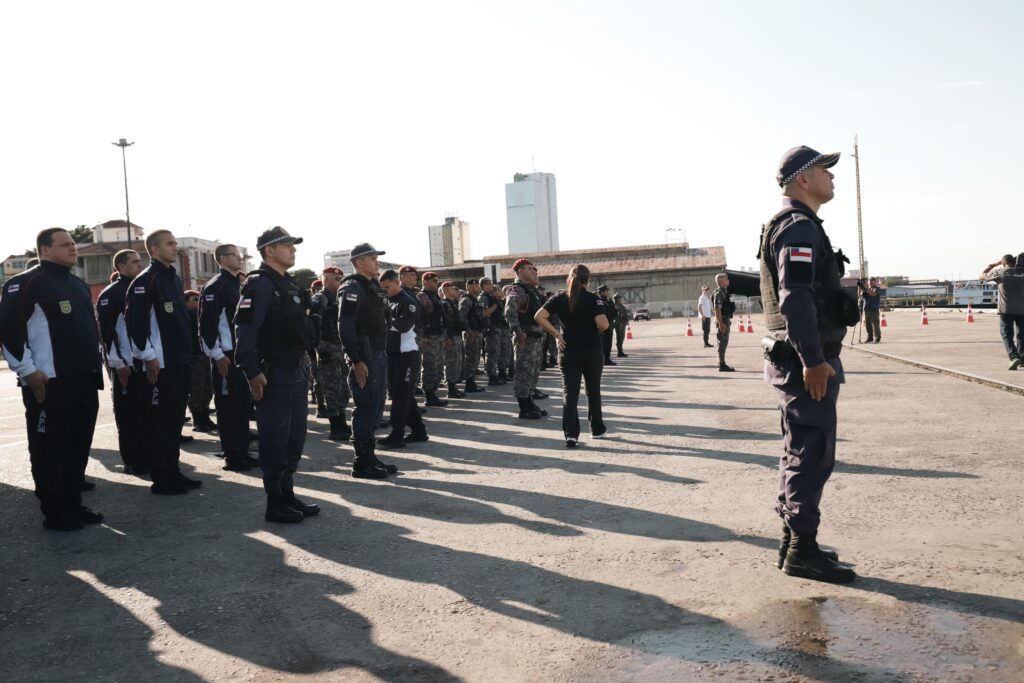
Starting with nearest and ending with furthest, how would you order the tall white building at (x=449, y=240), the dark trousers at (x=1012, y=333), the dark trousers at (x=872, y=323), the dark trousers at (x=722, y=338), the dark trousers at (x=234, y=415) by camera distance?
the dark trousers at (x=234, y=415) < the dark trousers at (x=1012, y=333) < the dark trousers at (x=722, y=338) < the dark trousers at (x=872, y=323) < the tall white building at (x=449, y=240)

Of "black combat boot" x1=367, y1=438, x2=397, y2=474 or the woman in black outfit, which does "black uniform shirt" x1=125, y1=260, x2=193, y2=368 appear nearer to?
"black combat boot" x1=367, y1=438, x2=397, y2=474

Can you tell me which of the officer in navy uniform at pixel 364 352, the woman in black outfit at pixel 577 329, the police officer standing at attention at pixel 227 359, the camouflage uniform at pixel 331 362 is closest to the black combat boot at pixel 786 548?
the officer in navy uniform at pixel 364 352

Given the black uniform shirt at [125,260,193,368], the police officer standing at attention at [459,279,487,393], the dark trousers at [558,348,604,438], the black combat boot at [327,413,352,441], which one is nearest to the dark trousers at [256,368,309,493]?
the black uniform shirt at [125,260,193,368]

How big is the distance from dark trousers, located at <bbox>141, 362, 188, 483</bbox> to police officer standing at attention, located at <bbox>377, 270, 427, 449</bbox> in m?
2.15

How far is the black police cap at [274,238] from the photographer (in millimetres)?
5781

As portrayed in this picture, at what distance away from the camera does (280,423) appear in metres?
5.62

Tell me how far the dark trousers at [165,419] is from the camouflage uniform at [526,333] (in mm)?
4498

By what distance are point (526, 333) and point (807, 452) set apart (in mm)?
6754

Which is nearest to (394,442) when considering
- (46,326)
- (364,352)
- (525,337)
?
(364,352)

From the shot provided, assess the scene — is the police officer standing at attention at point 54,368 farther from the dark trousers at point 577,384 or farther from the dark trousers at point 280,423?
the dark trousers at point 577,384

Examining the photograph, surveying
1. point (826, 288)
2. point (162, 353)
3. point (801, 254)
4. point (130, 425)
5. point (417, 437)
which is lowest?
point (417, 437)

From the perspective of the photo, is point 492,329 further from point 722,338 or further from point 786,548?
point 786,548

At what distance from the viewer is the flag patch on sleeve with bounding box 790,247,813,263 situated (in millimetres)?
3941

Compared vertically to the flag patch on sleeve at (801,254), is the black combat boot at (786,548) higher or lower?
lower
